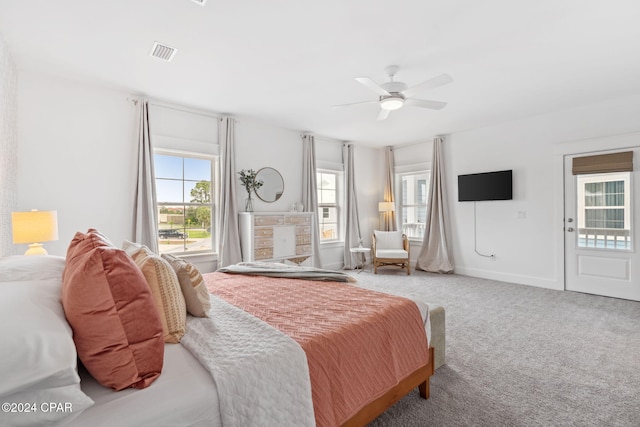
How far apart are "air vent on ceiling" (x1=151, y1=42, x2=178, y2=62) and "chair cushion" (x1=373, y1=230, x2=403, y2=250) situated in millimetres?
4419

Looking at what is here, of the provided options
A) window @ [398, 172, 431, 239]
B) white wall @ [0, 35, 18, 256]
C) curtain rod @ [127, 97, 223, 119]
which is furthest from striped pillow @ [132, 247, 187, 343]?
window @ [398, 172, 431, 239]

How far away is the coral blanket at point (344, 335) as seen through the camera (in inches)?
54.1

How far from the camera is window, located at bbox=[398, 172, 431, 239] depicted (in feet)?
21.4

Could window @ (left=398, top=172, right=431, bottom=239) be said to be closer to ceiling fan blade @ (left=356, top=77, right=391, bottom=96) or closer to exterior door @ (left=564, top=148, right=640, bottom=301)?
exterior door @ (left=564, top=148, right=640, bottom=301)

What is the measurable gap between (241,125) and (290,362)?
4256 mm

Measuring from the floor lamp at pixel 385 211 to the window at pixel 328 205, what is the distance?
928mm

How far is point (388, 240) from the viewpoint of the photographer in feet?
19.9

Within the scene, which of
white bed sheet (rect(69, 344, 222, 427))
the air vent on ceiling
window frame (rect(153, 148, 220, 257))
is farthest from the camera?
window frame (rect(153, 148, 220, 257))

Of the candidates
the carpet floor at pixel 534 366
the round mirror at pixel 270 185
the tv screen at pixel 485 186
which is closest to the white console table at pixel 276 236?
the round mirror at pixel 270 185

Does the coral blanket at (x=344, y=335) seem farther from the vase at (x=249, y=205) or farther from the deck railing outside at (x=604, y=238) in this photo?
the deck railing outside at (x=604, y=238)

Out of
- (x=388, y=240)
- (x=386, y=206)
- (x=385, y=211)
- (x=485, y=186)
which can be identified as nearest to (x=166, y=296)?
(x=388, y=240)

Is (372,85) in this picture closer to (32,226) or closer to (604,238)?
(32,226)

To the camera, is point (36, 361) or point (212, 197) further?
point (212, 197)

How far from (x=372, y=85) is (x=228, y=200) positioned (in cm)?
266
